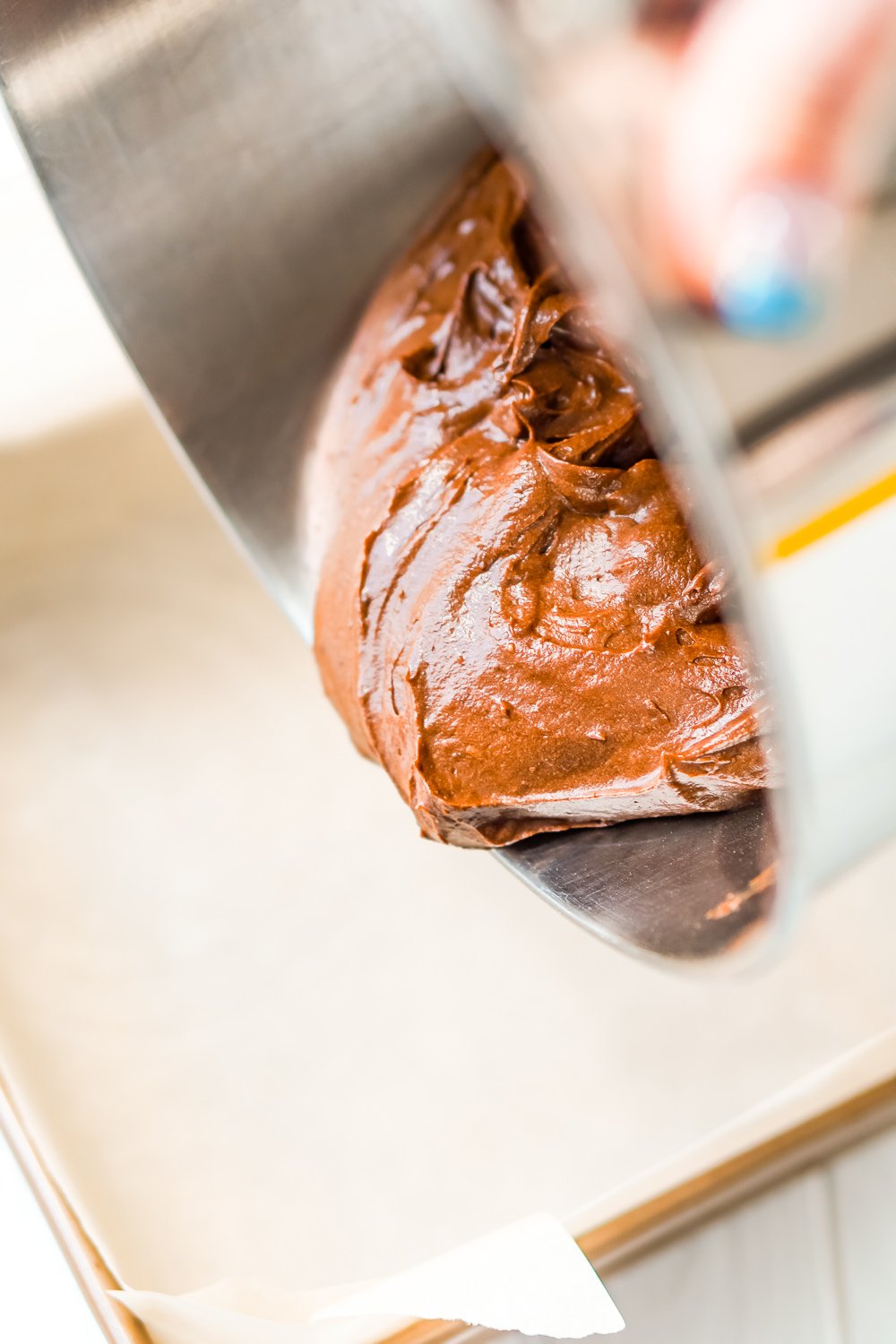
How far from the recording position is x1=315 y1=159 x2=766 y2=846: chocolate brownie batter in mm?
791

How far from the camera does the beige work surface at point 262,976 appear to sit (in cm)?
114

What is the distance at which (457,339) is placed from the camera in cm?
95

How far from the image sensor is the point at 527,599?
32.3 inches

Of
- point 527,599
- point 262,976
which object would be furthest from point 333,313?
point 262,976

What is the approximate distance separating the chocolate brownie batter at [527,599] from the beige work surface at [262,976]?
0.39m

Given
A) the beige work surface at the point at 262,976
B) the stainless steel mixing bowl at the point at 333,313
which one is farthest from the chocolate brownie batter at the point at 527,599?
the beige work surface at the point at 262,976

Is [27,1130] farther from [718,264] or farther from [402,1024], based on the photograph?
→ [718,264]

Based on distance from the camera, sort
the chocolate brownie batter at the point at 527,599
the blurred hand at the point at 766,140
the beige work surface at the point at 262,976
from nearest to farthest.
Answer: the blurred hand at the point at 766,140
the chocolate brownie batter at the point at 527,599
the beige work surface at the point at 262,976

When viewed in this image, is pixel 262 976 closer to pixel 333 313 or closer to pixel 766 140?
pixel 333 313

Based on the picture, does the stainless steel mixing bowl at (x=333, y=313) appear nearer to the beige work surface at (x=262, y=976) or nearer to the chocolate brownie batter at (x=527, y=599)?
the chocolate brownie batter at (x=527, y=599)

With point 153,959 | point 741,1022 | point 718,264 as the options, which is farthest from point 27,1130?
point 718,264

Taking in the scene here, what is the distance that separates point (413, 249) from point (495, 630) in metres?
0.46

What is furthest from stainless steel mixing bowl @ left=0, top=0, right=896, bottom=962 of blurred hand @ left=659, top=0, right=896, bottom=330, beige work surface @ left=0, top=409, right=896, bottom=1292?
beige work surface @ left=0, top=409, right=896, bottom=1292

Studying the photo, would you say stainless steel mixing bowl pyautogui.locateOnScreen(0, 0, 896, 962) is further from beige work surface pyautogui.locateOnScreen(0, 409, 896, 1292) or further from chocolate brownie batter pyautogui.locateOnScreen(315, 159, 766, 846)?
beige work surface pyautogui.locateOnScreen(0, 409, 896, 1292)
